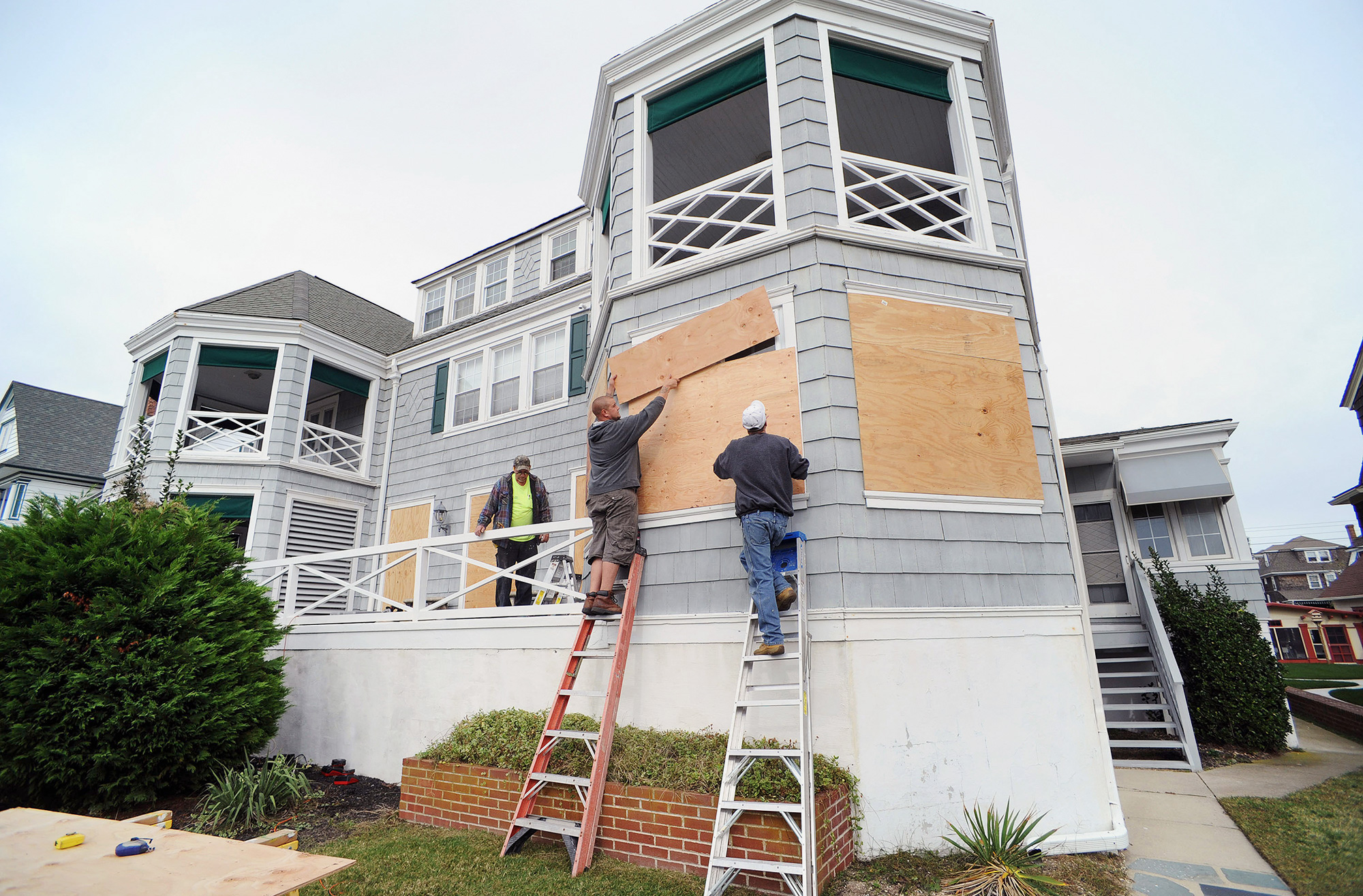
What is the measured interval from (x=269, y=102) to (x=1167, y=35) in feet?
68.8

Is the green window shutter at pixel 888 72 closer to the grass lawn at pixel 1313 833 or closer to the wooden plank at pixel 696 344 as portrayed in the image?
the wooden plank at pixel 696 344

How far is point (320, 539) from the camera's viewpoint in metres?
12.7

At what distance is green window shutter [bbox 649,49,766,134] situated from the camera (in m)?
6.55

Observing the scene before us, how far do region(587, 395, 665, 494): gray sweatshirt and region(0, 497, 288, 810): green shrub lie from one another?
11.5 feet

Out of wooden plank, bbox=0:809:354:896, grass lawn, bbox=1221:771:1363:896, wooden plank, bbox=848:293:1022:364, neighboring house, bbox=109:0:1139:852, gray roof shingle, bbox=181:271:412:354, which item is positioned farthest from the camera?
gray roof shingle, bbox=181:271:412:354

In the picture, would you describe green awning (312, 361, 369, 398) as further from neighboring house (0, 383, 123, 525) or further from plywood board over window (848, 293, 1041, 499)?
plywood board over window (848, 293, 1041, 499)

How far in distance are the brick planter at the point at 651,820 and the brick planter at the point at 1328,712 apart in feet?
31.8

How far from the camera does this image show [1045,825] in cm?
453

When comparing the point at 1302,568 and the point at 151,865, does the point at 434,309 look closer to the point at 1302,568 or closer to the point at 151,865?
the point at 151,865

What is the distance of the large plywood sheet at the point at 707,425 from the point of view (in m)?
5.29

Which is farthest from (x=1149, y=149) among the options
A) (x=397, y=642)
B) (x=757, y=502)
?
(x=397, y=642)

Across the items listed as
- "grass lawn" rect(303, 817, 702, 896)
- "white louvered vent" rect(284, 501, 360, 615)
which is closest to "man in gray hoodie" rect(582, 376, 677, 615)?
"grass lawn" rect(303, 817, 702, 896)

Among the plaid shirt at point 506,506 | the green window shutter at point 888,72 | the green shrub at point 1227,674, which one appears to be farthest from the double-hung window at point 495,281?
the green shrub at point 1227,674

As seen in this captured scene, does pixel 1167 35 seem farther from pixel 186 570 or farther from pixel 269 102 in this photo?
pixel 269 102
